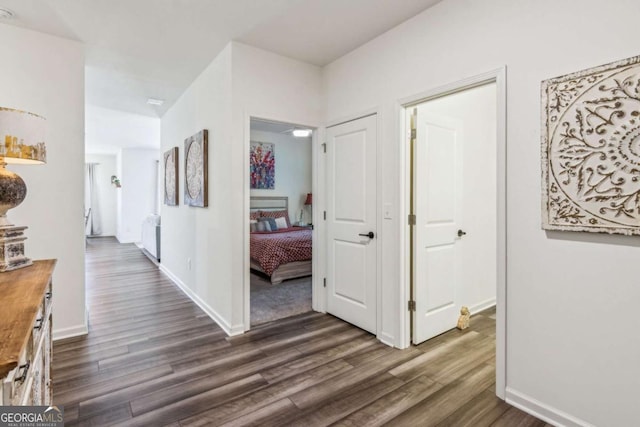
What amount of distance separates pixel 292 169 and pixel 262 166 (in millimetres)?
800

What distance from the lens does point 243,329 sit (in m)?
2.98

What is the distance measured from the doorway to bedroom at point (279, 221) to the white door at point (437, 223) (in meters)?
1.32

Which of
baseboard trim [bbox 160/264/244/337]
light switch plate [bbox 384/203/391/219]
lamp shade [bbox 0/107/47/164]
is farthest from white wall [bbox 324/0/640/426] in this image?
lamp shade [bbox 0/107/47/164]

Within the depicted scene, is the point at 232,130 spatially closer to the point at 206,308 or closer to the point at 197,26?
the point at 197,26

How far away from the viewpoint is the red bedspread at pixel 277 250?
4.53m

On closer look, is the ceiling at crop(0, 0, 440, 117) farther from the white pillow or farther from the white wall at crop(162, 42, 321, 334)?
the white pillow

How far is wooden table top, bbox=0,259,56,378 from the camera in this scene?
0.79 m

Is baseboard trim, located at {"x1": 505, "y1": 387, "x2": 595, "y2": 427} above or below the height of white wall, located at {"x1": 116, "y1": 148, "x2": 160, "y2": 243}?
below

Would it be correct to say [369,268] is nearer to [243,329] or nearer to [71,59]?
[243,329]

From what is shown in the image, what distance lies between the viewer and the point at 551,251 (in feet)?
5.79

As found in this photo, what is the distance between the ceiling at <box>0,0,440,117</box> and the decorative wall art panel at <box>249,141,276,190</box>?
335cm

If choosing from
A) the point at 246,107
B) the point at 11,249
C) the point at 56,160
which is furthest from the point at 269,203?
the point at 11,249

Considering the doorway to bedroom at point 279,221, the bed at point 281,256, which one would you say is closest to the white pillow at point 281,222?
the doorway to bedroom at point 279,221

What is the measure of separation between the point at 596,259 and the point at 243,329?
262 centimetres
